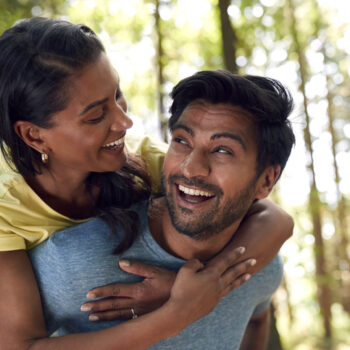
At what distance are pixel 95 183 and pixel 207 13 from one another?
Result: 17.8ft

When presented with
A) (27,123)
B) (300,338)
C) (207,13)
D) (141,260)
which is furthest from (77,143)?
(300,338)

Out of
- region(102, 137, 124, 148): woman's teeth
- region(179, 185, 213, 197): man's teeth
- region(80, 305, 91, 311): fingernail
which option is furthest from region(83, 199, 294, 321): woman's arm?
region(102, 137, 124, 148): woman's teeth

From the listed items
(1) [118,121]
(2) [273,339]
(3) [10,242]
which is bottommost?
(2) [273,339]

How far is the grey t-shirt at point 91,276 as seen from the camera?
5.62 ft

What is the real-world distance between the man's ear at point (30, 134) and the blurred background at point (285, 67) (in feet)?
2.61

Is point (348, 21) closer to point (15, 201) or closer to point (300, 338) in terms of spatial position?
point (300, 338)

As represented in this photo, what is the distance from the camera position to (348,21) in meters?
12.1

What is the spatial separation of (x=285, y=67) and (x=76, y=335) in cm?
748

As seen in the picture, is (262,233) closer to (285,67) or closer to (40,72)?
(40,72)

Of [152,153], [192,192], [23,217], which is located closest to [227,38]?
[152,153]

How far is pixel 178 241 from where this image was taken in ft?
6.47

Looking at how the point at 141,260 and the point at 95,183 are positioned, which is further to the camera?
the point at 95,183

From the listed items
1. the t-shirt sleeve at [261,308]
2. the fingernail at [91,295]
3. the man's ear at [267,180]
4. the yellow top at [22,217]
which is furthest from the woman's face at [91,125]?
the t-shirt sleeve at [261,308]

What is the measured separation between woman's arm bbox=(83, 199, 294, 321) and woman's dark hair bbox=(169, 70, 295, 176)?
302 mm
